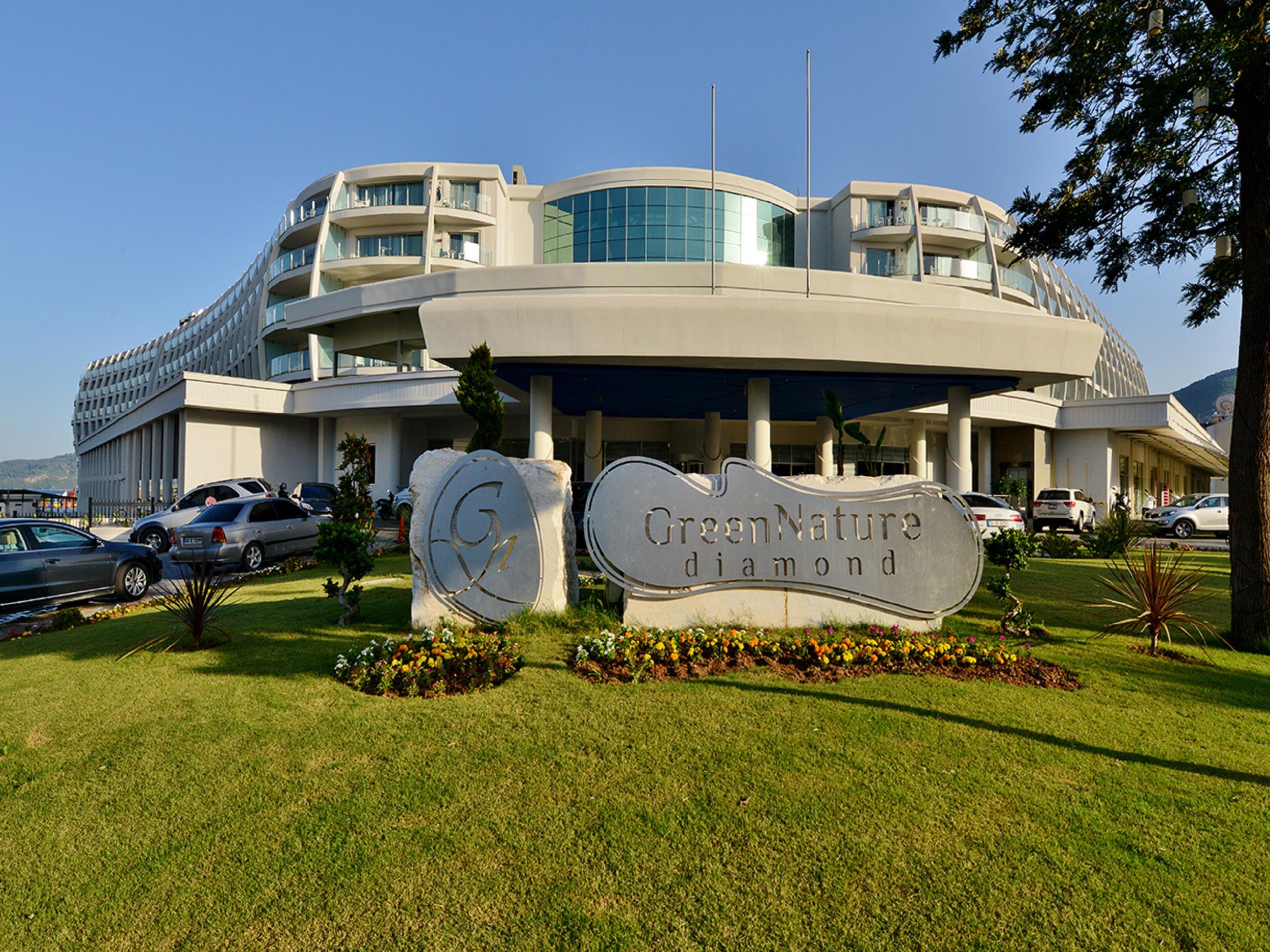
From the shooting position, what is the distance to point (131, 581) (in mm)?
11500

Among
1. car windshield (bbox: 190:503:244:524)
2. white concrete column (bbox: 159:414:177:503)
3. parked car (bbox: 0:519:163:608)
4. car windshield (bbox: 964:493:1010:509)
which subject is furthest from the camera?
white concrete column (bbox: 159:414:177:503)

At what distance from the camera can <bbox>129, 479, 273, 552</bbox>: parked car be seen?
16.7 m

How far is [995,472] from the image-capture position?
3806 centimetres

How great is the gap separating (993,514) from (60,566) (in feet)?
65.0

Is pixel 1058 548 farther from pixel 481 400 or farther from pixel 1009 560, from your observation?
pixel 481 400

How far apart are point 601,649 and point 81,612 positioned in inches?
347

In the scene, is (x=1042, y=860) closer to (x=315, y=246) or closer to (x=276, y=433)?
(x=276, y=433)

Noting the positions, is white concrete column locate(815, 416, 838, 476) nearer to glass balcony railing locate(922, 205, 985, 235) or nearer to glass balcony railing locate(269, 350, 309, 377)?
glass balcony railing locate(922, 205, 985, 235)

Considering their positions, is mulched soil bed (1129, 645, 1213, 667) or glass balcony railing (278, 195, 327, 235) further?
glass balcony railing (278, 195, 327, 235)

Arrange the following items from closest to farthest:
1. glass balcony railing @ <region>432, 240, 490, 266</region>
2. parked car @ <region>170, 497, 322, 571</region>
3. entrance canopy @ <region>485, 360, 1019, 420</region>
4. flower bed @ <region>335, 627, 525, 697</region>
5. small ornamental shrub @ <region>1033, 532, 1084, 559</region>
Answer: flower bed @ <region>335, 627, 525, 697</region> < parked car @ <region>170, 497, 322, 571</region> < entrance canopy @ <region>485, 360, 1019, 420</region> < small ornamental shrub @ <region>1033, 532, 1084, 559</region> < glass balcony railing @ <region>432, 240, 490, 266</region>

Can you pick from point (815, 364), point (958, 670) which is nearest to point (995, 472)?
point (815, 364)

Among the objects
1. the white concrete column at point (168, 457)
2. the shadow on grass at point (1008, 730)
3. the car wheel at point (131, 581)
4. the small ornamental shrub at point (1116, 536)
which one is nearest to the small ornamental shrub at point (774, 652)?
the shadow on grass at point (1008, 730)

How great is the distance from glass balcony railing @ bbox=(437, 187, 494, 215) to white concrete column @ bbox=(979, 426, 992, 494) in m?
29.7

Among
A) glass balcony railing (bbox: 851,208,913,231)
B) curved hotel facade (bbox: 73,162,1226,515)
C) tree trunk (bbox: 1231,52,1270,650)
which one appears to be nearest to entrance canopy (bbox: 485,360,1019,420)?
curved hotel facade (bbox: 73,162,1226,515)
